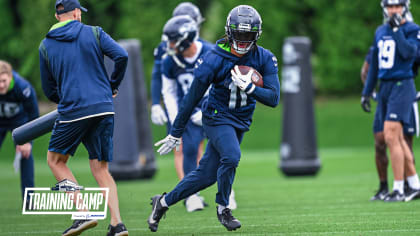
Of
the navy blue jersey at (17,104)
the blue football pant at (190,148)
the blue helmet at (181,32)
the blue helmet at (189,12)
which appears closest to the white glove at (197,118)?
the blue football pant at (190,148)

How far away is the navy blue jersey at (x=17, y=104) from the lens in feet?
29.3

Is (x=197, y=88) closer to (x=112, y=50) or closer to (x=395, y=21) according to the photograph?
(x=112, y=50)

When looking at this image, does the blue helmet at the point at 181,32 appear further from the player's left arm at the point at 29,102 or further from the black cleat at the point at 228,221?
the black cleat at the point at 228,221

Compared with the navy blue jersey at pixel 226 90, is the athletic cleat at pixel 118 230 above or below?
below

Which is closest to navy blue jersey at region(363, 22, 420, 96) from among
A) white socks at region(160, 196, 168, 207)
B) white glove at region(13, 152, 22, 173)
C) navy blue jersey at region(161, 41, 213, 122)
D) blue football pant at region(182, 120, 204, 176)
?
navy blue jersey at region(161, 41, 213, 122)

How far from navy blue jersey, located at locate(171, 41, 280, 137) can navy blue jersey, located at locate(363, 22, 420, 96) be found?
252cm

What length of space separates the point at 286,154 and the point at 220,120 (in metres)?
7.69

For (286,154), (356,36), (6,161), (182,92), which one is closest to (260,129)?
(356,36)

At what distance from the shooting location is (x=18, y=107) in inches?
362

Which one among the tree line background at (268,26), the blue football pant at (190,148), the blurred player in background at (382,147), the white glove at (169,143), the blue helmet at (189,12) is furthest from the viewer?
the tree line background at (268,26)

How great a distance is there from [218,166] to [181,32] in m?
2.39

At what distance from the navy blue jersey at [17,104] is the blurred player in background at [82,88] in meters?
2.51

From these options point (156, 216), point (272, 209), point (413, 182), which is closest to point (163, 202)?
point (156, 216)

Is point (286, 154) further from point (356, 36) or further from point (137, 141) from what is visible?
point (356, 36)
